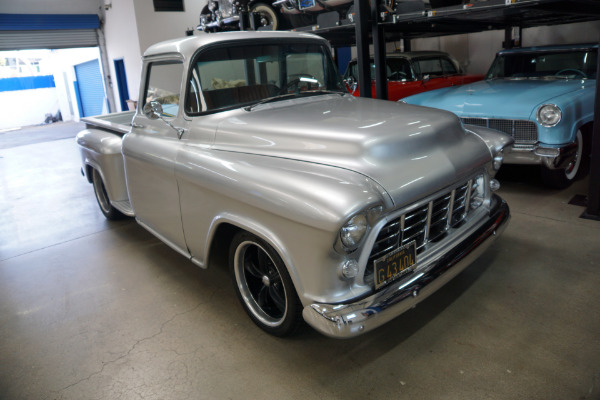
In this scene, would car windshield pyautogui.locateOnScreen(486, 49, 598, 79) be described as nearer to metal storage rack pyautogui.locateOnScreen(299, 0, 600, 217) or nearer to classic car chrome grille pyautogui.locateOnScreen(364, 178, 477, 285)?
metal storage rack pyautogui.locateOnScreen(299, 0, 600, 217)

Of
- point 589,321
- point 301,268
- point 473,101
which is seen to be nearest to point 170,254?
point 301,268

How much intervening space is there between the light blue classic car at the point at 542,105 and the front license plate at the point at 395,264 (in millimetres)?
2936

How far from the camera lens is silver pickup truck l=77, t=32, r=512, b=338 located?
76.9 inches

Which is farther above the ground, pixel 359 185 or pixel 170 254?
pixel 359 185

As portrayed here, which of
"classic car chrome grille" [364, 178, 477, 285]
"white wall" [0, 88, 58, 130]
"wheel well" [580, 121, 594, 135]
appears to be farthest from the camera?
"white wall" [0, 88, 58, 130]

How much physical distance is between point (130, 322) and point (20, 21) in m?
13.3

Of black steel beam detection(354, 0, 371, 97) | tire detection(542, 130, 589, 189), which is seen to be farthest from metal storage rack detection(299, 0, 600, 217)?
tire detection(542, 130, 589, 189)

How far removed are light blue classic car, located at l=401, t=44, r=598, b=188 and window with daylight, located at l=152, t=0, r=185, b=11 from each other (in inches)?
401

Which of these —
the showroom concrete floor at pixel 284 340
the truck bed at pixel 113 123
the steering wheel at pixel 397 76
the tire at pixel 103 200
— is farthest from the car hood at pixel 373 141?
the steering wheel at pixel 397 76

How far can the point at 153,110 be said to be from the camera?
3045 millimetres

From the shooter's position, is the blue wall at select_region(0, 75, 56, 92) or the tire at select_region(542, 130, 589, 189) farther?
the blue wall at select_region(0, 75, 56, 92)

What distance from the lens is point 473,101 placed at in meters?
4.89

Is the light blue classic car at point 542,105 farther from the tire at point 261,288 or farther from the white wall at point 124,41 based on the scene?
the white wall at point 124,41

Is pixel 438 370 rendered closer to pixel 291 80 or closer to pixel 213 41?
pixel 291 80
